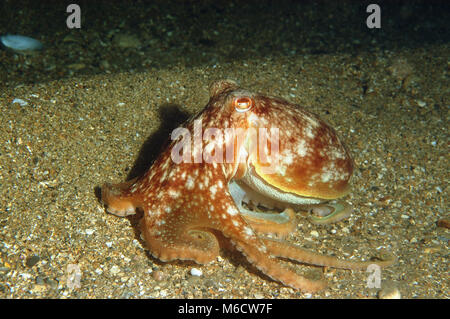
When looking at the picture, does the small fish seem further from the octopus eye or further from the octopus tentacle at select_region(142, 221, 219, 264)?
the octopus tentacle at select_region(142, 221, 219, 264)

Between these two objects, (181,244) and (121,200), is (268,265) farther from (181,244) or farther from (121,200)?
(121,200)

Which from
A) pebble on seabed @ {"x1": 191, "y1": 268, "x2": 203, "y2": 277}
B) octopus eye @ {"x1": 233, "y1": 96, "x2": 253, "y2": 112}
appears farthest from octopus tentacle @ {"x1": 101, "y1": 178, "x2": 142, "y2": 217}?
octopus eye @ {"x1": 233, "y1": 96, "x2": 253, "y2": 112}

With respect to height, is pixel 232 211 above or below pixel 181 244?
above

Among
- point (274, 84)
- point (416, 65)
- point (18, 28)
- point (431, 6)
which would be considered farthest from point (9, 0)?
point (431, 6)

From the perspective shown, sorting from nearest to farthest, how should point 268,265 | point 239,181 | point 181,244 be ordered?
point 181,244, point 268,265, point 239,181

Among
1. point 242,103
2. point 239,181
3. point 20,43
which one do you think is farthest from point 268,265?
point 20,43

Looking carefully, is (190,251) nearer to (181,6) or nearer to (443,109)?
(443,109)
